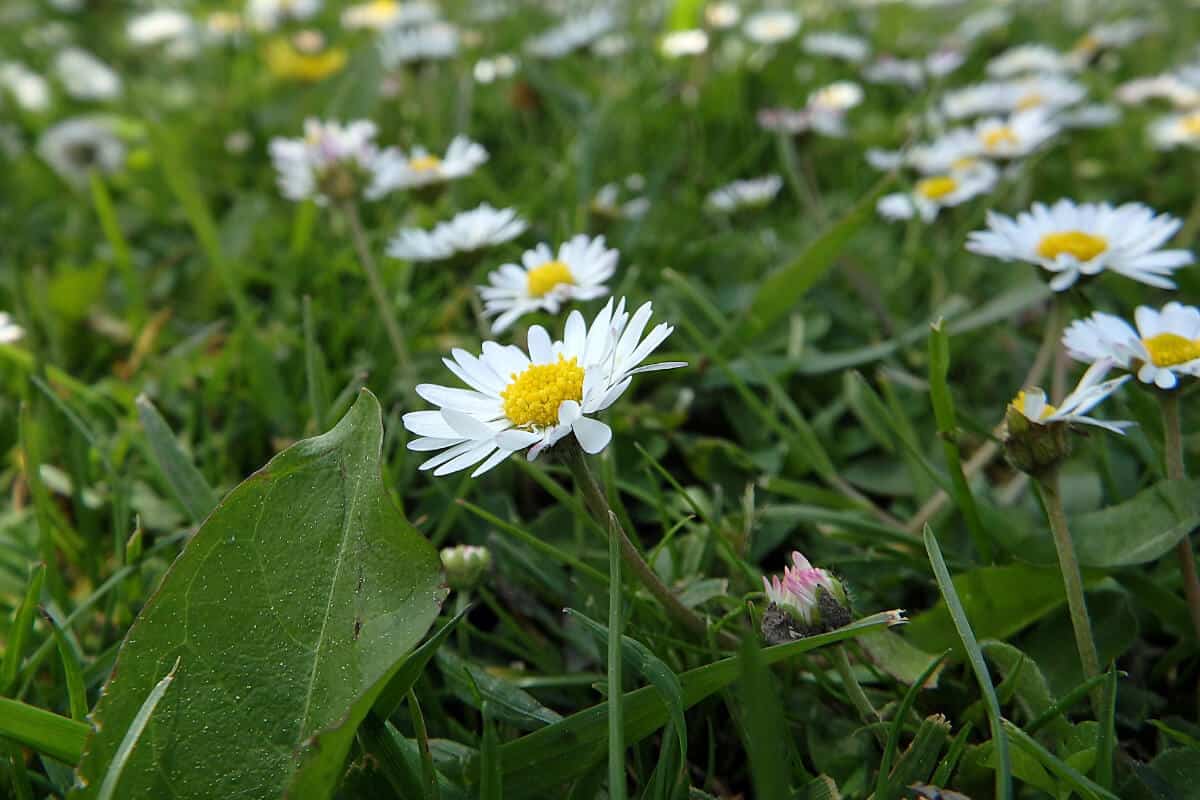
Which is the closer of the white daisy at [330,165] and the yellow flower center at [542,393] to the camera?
the yellow flower center at [542,393]

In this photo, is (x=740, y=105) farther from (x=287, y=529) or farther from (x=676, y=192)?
(x=287, y=529)

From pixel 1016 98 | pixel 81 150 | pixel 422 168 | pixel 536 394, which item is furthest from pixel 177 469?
pixel 1016 98

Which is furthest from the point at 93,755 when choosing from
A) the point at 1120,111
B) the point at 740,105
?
the point at 1120,111

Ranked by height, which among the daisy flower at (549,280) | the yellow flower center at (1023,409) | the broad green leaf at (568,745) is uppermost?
the yellow flower center at (1023,409)

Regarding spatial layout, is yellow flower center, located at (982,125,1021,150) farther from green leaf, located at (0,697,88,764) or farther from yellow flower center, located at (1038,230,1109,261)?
green leaf, located at (0,697,88,764)

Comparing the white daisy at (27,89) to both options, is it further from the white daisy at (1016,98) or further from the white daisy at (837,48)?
the white daisy at (1016,98)

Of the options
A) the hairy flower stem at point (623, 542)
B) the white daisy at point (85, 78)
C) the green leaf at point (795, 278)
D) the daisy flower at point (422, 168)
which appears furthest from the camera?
the white daisy at point (85, 78)

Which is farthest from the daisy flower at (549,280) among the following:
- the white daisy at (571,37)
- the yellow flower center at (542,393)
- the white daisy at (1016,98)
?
the white daisy at (571,37)

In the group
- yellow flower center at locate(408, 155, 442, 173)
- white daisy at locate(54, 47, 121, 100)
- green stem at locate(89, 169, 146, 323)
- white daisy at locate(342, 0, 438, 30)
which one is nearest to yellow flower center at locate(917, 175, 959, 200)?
yellow flower center at locate(408, 155, 442, 173)

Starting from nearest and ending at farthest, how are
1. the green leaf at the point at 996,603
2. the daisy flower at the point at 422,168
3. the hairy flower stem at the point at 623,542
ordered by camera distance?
the hairy flower stem at the point at 623,542 → the green leaf at the point at 996,603 → the daisy flower at the point at 422,168
